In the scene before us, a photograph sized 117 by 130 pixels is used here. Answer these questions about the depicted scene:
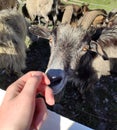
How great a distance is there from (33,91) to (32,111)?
10 centimetres

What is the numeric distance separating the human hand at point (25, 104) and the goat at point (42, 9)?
8761 mm

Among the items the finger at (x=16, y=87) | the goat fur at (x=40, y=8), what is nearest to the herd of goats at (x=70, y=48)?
the finger at (x=16, y=87)

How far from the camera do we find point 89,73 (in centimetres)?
579

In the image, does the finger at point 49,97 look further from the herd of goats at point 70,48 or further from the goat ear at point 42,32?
the goat ear at point 42,32

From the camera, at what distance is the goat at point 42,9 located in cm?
1025

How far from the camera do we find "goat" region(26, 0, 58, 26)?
33.6 ft

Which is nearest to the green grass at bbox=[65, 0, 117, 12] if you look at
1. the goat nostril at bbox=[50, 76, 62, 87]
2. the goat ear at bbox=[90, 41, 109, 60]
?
the goat ear at bbox=[90, 41, 109, 60]

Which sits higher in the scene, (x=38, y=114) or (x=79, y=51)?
(x=38, y=114)

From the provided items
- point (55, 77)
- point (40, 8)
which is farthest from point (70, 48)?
point (40, 8)

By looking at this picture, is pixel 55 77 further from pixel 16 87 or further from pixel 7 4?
pixel 7 4

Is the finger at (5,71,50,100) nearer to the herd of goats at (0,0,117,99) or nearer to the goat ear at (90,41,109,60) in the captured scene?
the herd of goats at (0,0,117,99)

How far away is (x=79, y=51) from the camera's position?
5133 mm

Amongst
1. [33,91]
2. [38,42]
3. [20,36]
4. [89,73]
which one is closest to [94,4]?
[38,42]

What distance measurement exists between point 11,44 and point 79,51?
5.12 ft
